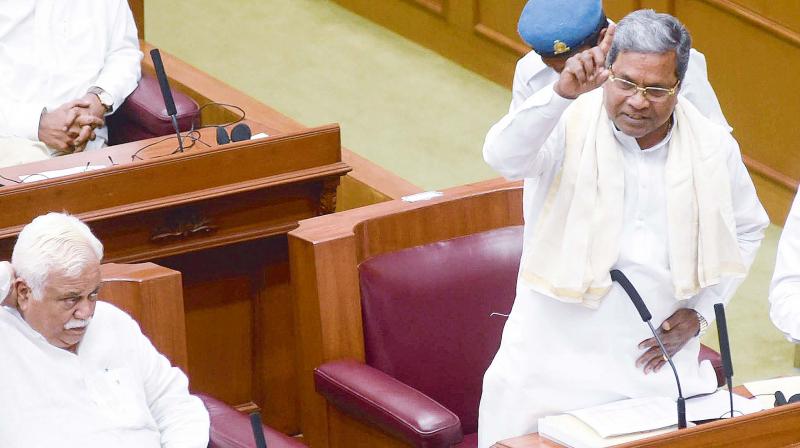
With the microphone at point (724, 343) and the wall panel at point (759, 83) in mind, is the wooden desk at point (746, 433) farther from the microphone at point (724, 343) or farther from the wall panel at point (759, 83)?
the wall panel at point (759, 83)

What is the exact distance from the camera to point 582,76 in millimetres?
2377

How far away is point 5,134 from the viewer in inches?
165

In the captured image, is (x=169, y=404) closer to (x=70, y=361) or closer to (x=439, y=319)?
(x=70, y=361)

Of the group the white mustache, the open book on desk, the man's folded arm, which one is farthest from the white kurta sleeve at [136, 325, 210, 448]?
the open book on desk

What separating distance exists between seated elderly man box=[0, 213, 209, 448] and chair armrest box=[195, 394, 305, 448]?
0.03 m

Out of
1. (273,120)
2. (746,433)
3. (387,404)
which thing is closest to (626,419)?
(746,433)

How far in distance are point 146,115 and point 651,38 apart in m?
2.04

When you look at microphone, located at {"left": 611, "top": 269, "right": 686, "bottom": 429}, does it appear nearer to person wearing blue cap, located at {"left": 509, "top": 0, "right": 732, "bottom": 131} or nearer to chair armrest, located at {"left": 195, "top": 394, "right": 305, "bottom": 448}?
person wearing blue cap, located at {"left": 509, "top": 0, "right": 732, "bottom": 131}

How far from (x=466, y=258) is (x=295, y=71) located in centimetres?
264

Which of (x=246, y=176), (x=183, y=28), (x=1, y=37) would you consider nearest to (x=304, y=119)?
(x=183, y=28)

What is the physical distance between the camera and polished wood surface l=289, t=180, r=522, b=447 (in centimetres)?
325

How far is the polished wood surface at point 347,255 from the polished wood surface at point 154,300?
29 centimetres

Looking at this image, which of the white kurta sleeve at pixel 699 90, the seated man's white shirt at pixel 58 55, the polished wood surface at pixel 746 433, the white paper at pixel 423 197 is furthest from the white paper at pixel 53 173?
the polished wood surface at pixel 746 433

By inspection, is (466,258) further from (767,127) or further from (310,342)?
(767,127)
